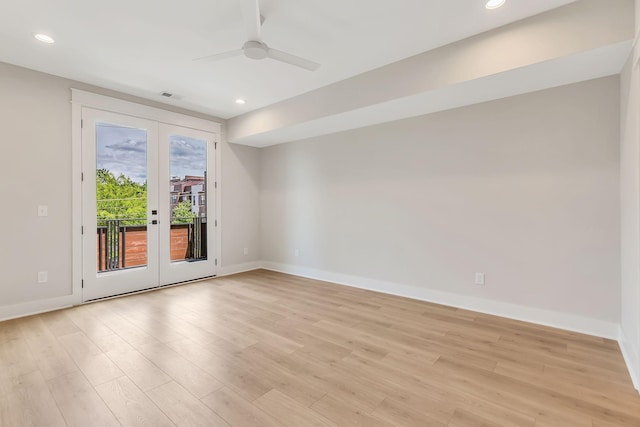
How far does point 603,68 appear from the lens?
250cm

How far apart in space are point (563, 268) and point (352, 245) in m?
2.53

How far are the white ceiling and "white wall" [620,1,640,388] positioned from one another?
0.90m

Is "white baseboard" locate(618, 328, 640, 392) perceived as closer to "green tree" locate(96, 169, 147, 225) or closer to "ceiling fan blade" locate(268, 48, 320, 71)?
"ceiling fan blade" locate(268, 48, 320, 71)

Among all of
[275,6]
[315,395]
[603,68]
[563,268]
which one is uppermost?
[275,6]

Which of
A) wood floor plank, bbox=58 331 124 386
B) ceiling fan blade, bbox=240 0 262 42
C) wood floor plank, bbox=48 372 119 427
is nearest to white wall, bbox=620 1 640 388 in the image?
ceiling fan blade, bbox=240 0 262 42

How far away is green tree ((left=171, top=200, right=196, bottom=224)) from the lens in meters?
4.61

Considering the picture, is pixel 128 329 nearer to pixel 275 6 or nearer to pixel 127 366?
pixel 127 366

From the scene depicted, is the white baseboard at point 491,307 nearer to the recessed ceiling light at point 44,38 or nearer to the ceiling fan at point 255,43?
the ceiling fan at point 255,43

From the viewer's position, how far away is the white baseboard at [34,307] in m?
3.16

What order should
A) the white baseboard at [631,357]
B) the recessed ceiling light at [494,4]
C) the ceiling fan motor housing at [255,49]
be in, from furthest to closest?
the ceiling fan motor housing at [255,49] < the recessed ceiling light at [494,4] < the white baseboard at [631,357]

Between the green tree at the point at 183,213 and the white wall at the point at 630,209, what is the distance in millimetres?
5210

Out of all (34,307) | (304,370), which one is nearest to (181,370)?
(304,370)

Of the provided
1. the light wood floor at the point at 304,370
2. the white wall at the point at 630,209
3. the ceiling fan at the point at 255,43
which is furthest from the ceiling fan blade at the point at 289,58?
the light wood floor at the point at 304,370

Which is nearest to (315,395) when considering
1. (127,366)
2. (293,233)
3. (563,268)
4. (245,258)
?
(127,366)
